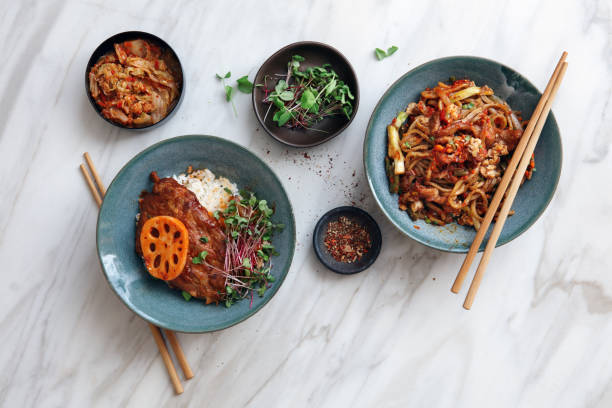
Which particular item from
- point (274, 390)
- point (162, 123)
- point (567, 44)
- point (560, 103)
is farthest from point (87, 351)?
point (567, 44)

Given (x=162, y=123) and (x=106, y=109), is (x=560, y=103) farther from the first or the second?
(x=106, y=109)

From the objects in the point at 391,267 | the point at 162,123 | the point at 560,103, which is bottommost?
the point at 391,267

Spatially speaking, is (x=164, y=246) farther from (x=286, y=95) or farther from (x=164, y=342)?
(x=286, y=95)

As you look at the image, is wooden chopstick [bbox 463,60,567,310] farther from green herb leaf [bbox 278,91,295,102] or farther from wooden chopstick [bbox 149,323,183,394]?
wooden chopstick [bbox 149,323,183,394]

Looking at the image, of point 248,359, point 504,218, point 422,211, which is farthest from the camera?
point 248,359

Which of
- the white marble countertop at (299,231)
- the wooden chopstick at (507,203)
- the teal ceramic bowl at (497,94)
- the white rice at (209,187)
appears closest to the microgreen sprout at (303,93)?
the white marble countertop at (299,231)

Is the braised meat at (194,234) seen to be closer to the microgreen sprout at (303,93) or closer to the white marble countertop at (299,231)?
the white marble countertop at (299,231)

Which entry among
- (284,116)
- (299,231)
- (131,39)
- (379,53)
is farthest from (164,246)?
(379,53)
